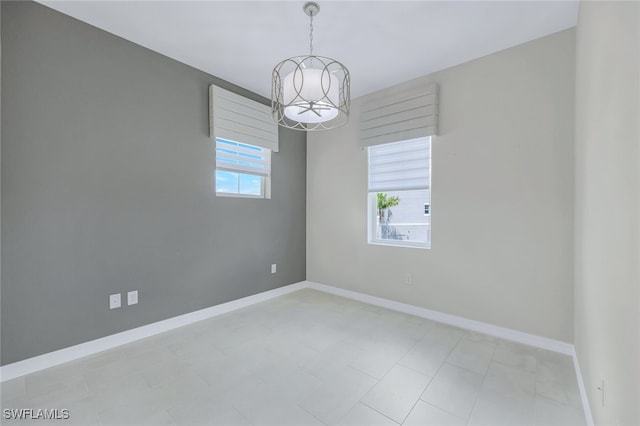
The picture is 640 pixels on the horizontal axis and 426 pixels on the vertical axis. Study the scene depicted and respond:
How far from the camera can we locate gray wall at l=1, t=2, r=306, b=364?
6.31ft

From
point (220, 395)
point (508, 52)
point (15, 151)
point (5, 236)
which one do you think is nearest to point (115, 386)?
point (220, 395)

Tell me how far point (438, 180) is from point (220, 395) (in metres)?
2.67

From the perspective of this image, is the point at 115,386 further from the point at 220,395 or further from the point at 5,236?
the point at 5,236

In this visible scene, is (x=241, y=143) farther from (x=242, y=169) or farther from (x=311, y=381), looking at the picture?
(x=311, y=381)

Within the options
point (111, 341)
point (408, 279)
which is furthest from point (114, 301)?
point (408, 279)

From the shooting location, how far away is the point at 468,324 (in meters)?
2.71

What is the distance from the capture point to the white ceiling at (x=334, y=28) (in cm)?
203

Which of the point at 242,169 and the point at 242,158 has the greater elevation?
the point at 242,158

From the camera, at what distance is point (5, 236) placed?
187 centimetres

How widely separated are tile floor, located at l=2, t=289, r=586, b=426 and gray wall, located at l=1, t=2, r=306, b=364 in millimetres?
398

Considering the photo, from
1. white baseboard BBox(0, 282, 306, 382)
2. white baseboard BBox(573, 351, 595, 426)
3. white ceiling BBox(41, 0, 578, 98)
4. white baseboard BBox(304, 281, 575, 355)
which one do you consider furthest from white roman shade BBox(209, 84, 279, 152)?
white baseboard BBox(573, 351, 595, 426)

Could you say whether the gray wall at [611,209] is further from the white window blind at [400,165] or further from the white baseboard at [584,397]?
the white window blind at [400,165]

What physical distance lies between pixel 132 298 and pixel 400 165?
3039 millimetres

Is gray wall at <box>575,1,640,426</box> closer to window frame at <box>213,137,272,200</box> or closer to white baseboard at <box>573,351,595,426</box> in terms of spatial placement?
white baseboard at <box>573,351,595,426</box>
